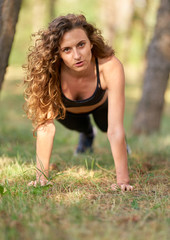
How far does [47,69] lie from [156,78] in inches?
143

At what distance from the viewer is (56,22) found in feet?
9.08

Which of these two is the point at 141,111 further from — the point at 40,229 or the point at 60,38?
the point at 40,229

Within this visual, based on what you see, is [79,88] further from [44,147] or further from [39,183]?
[39,183]

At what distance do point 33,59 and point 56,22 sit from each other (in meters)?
0.40

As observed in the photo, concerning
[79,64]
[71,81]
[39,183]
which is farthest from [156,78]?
[39,183]

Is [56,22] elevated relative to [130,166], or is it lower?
elevated

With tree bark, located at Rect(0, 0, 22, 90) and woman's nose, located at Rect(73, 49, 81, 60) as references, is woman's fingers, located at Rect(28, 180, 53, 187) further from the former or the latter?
tree bark, located at Rect(0, 0, 22, 90)

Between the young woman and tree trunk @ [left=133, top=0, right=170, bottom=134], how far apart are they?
313cm

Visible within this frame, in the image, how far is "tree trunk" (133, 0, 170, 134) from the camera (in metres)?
5.96

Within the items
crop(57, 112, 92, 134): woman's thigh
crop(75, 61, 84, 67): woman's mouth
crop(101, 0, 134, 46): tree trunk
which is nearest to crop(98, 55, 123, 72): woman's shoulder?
crop(75, 61, 84, 67): woman's mouth

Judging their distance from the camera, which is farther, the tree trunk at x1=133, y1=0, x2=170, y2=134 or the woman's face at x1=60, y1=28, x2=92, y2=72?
the tree trunk at x1=133, y1=0, x2=170, y2=134

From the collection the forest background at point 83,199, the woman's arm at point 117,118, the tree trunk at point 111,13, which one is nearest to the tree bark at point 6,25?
the forest background at point 83,199

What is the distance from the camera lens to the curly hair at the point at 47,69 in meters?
2.81

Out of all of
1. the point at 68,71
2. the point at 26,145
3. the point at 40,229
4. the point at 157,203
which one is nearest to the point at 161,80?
the point at 26,145
